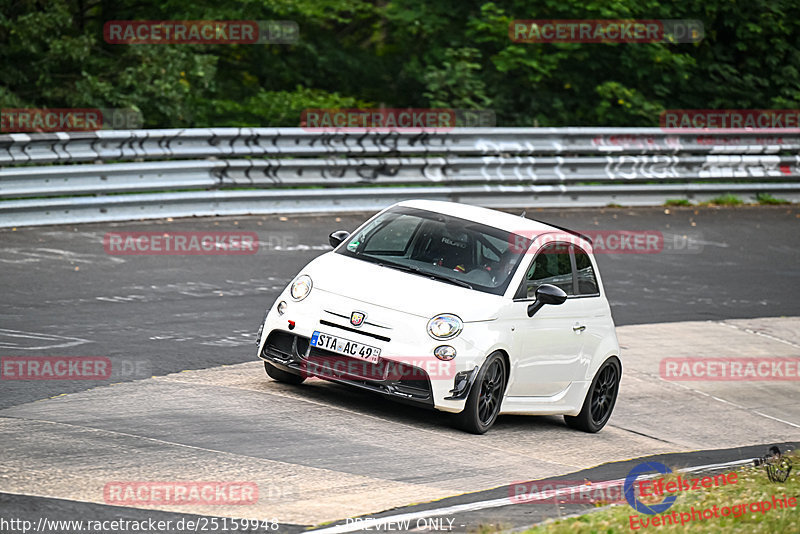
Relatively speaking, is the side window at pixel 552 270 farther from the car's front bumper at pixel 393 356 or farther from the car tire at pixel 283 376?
the car tire at pixel 283 376

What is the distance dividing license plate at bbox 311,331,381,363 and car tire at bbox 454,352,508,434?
76cm

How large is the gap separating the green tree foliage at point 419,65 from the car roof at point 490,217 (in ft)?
39.3

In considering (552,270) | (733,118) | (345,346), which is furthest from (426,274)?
(733,118)

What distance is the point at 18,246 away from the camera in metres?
14.9

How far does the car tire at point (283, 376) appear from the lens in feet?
32.7

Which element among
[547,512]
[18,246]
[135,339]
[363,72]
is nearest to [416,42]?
[363,72]

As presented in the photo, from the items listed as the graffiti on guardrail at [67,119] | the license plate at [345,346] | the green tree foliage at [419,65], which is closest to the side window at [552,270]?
the license plate at [345,346]

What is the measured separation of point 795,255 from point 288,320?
1288cm

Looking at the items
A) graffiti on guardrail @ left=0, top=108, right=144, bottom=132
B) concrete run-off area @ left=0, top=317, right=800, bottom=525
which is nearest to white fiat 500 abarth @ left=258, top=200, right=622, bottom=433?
concrete run-off area @ left=0, top=317, right=800, bottom=525

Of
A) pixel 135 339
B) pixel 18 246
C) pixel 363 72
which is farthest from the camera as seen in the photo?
pixel 363 72

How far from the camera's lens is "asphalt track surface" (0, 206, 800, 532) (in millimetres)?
8523

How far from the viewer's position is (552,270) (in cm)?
1026

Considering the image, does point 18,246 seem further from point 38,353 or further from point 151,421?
point 151,421

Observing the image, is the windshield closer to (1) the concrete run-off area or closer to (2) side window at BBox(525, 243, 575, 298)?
(2) side window at BBox(525, 243, 575, 298)
